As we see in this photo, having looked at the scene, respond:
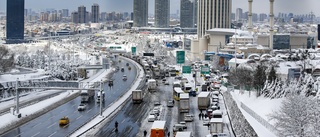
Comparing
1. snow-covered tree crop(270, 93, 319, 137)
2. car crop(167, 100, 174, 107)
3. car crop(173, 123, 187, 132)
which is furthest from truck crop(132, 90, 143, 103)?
snow-covered tree crop(270, 93, 319, 137)

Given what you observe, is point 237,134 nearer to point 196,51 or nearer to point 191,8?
point 196,51

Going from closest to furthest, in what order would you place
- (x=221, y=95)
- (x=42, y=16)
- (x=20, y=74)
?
(x=221, y=95) → (x=20, y=74) → (x=42, y=16)

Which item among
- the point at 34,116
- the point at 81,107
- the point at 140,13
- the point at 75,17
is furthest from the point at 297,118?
the point at 75,17

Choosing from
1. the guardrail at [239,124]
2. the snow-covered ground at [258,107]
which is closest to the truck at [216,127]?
the guardrail at [239,124]

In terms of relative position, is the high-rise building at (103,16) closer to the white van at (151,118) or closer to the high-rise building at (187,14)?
the high-rise building at (187,14)

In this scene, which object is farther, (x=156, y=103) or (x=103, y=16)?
(x=103, y=16)

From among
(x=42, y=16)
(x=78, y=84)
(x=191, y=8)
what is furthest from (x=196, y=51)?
(x=42, y=16)

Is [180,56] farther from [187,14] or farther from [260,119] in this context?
[187,14]
